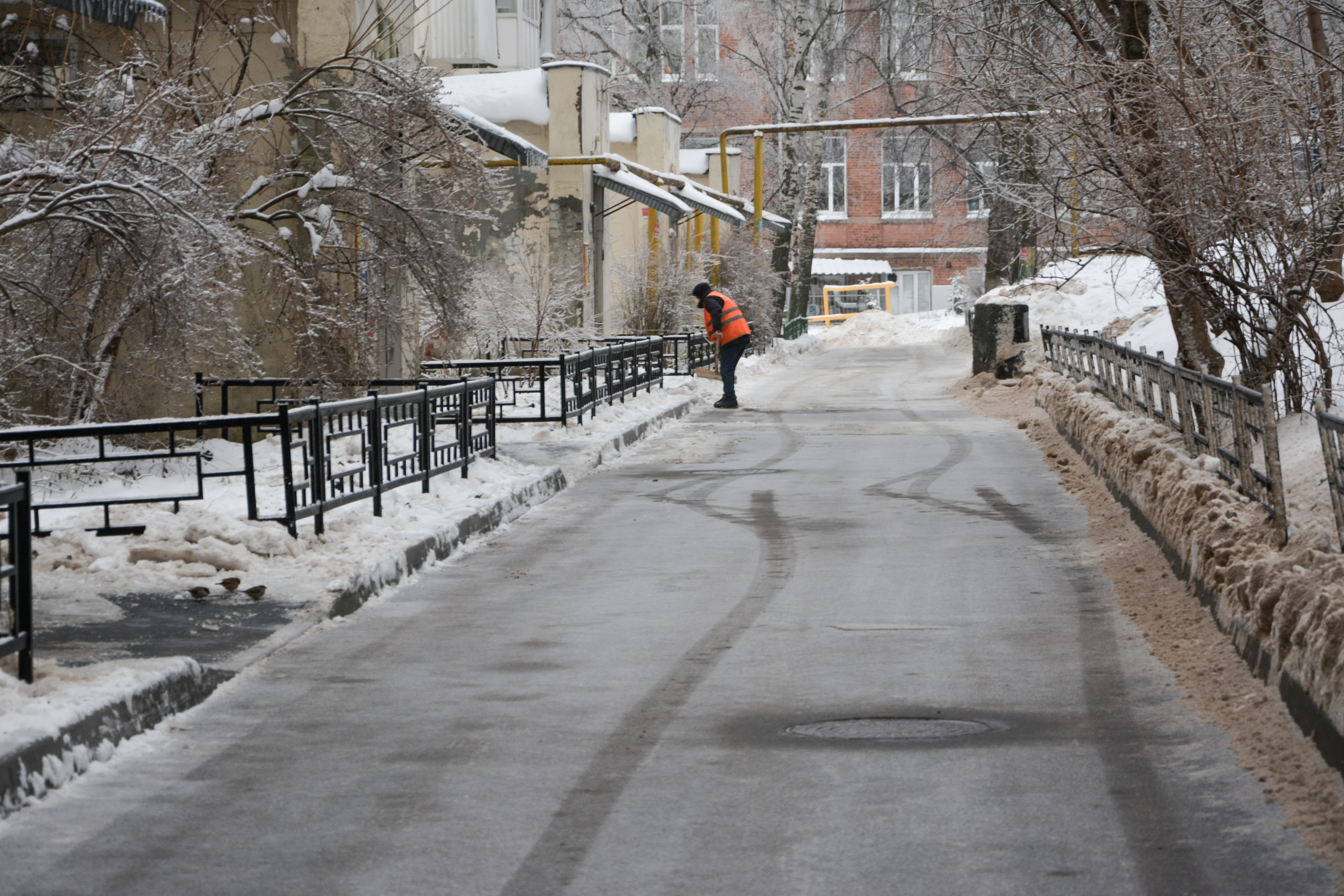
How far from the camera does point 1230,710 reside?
19.6 feet

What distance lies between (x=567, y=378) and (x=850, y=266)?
45951 millimetres

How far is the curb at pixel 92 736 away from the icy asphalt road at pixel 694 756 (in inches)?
3.1

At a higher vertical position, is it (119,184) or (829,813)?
(119,184)

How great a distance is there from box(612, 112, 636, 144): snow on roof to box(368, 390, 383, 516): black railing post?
26.7m

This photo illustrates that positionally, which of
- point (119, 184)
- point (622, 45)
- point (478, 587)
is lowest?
point (478, 587)

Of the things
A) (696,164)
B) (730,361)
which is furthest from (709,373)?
(696,164)

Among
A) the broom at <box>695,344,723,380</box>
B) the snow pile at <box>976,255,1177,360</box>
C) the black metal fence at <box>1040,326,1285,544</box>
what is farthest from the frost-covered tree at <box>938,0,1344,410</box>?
the snow pile at <box>976,255,1177,360</box>

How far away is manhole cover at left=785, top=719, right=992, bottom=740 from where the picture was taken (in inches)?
229

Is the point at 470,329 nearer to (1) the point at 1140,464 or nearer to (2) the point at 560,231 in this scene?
(1) the point at 1140,464

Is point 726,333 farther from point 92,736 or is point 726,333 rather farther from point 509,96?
point 92,736

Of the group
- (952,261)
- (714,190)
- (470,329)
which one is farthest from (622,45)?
(470,329)

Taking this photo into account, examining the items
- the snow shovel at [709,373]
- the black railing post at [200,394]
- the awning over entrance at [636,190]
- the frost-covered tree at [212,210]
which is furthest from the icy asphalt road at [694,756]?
the awning over entrance at [636,190]

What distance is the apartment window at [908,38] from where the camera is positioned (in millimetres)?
30266

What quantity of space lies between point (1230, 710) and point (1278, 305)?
5.57m
